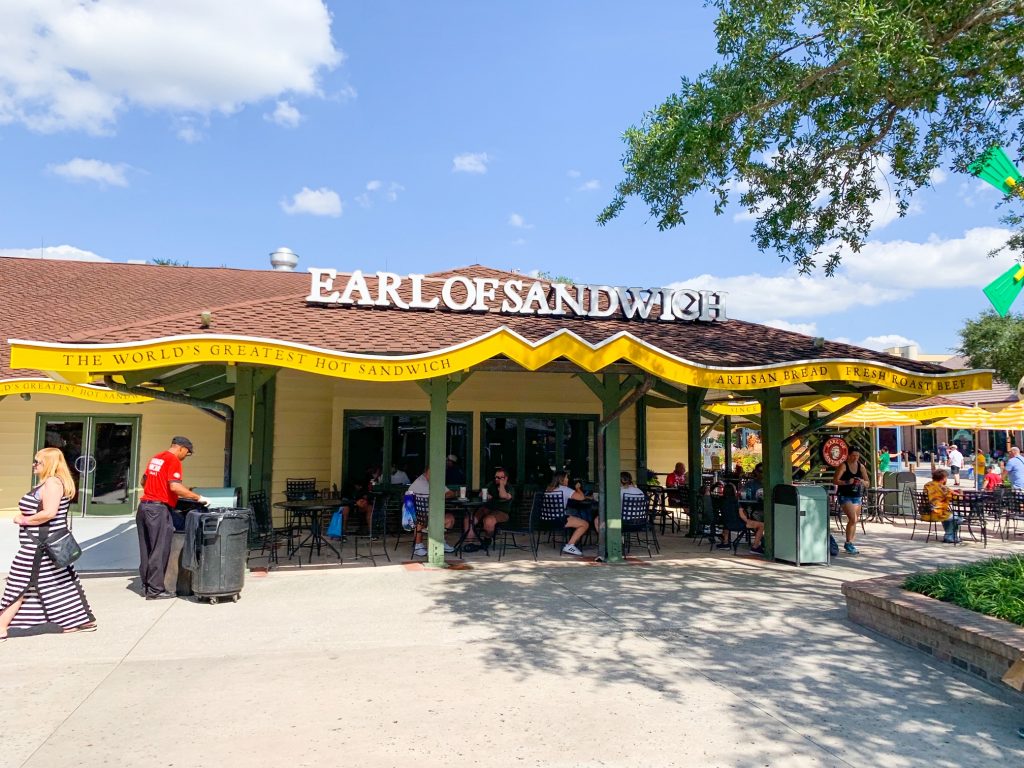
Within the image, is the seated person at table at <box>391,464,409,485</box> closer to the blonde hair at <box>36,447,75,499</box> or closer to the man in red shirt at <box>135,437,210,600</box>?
the man in red shirt at <box>135,437,210,600</box>

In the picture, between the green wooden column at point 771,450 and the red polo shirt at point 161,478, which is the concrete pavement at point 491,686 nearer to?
the red polo shirt at point 161,478

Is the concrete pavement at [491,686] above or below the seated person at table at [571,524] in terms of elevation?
below

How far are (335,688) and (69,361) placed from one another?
4693mm

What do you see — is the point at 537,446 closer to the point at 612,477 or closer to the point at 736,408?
the point at 612,477

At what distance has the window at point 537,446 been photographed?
13320 mm

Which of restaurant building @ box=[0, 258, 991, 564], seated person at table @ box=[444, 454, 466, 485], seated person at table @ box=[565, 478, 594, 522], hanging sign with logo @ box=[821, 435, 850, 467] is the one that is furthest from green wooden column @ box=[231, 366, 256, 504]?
hanging sign with logo @ box=[821, 435, 850, 467]

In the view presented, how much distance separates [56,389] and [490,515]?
6.87 meters

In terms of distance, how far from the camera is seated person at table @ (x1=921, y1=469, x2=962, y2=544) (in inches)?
443

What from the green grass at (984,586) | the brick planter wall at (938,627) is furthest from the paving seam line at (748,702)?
the green grass at (984,586)

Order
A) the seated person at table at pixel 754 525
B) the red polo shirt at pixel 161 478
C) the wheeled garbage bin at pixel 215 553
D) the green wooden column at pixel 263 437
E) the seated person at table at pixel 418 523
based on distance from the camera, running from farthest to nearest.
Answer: the green wooden column at pixel 263 437
the seated person at table at pixel 754 525
the seated person at table at pixel 418 523
the red polo shirt at pixel 161 478
the wheeled garbage bin at pixel 215 553

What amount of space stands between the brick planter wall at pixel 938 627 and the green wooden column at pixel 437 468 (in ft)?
15.9

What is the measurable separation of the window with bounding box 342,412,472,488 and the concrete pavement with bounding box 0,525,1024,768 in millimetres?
5307

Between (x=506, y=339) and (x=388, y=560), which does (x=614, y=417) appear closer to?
(x=506, y=339)

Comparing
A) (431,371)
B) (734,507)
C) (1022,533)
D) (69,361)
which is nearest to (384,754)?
(431,371)
